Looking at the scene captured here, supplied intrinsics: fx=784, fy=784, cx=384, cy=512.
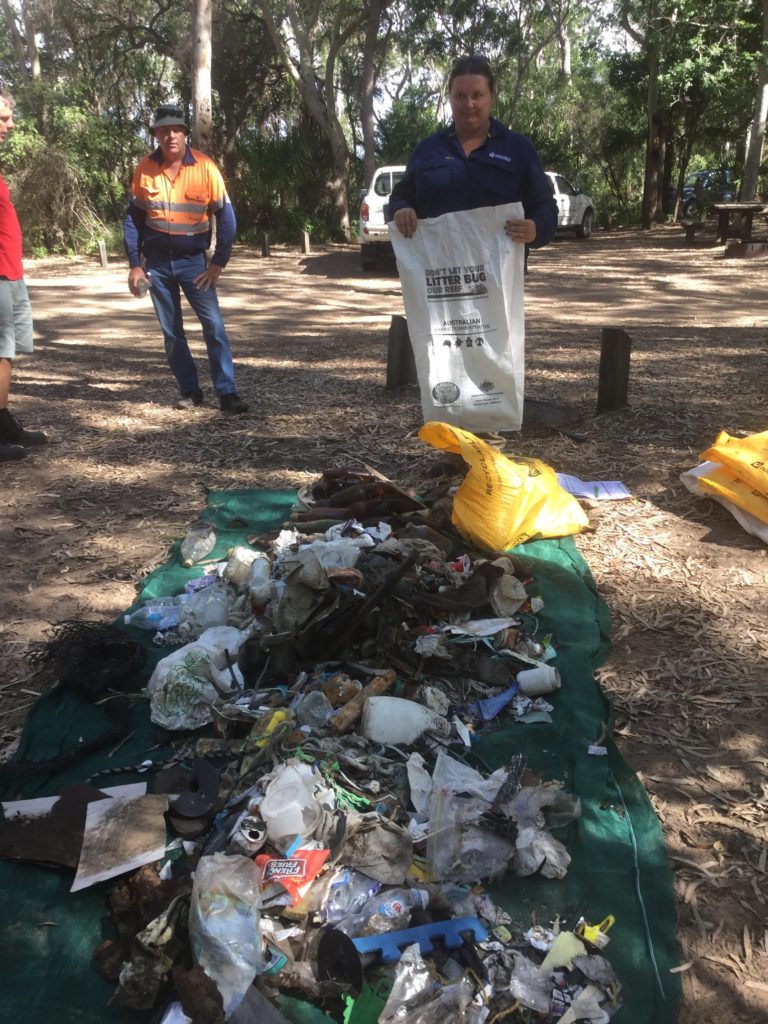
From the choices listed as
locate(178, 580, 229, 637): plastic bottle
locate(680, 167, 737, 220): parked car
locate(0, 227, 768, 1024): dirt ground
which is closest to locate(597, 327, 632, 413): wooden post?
locate(0, 227, 768, 1024): dirt ground

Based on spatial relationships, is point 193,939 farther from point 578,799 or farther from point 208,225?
point 208,225

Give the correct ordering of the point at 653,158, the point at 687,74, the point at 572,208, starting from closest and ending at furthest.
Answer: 1. the point at 687,74
2. the point at 572,208
3. the point at 653,158

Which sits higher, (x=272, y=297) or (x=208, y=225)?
(x=208, y=225)

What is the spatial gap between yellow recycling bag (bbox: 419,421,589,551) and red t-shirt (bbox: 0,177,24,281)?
10.1 feet

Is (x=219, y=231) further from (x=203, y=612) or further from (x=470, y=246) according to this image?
(x=203, y=612)

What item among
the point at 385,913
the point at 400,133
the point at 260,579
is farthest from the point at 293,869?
the point at 400,133

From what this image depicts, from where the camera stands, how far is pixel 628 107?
1016 inches

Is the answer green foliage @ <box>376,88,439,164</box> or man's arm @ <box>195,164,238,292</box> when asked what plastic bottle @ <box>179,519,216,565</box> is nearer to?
man's arm @ <box>195,164,238,292</box>

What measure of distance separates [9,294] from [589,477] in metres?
3.88

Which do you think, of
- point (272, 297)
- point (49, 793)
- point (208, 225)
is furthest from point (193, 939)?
point (272, 297)

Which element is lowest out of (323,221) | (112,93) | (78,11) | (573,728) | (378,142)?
(573,728)

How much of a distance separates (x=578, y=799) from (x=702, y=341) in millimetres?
6952

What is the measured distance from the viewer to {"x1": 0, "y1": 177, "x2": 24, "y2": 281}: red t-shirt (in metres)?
4.91

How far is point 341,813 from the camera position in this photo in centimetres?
227
